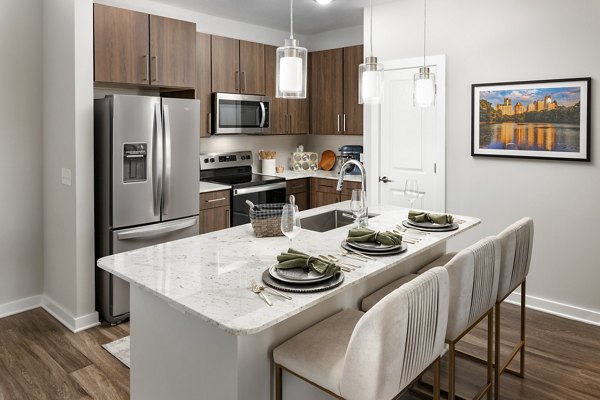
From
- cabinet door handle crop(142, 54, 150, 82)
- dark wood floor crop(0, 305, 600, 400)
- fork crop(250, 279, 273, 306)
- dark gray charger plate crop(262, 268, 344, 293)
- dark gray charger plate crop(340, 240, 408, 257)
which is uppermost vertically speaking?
cabinet door handle crop(142, 54, 150, 82)

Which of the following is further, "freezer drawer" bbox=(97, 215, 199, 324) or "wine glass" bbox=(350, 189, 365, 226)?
"freezer drawer" bbox=(97, 215, 199, 324)

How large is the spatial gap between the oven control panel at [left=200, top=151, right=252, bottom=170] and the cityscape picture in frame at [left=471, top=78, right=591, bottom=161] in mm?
2571

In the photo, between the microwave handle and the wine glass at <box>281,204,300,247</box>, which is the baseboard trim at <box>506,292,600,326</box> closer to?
the wine glass at <box>281,204,300,247</box>

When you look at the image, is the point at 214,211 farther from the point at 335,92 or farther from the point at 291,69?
the point at 291,69

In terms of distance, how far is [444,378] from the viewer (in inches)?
112

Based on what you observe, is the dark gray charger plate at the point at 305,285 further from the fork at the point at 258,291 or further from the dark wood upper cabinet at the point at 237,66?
the dark wood upper cabinet at the point at 237,66

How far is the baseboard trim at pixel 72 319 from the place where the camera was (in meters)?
3.46

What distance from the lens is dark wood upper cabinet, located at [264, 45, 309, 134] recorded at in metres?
5.27

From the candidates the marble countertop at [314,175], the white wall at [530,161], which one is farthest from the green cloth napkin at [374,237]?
the marble countertop at [314,175]

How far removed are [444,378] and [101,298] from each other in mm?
2543

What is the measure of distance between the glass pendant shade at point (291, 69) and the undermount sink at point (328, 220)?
41.2 inches

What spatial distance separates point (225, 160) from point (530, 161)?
121 inches

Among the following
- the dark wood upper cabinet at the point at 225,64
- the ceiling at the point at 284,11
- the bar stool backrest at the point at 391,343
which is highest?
the ceiling at the point at 284,11

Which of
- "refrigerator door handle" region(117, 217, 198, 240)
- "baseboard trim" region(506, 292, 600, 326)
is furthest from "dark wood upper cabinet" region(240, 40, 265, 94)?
"baseboard trim" region(506, 292, 600, 326)
